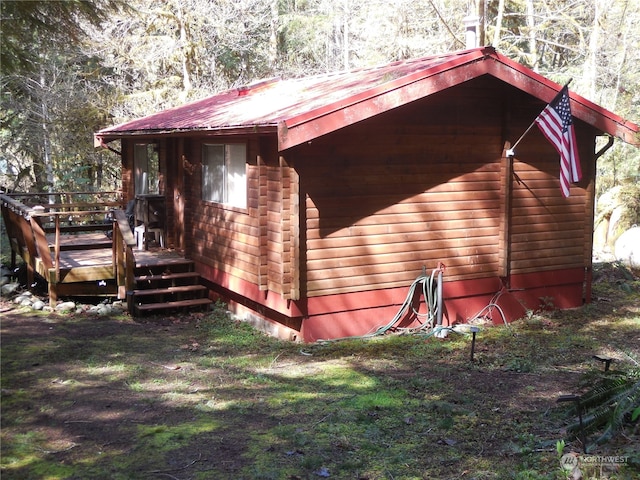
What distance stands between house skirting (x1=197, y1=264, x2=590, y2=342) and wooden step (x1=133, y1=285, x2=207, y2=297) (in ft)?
0.78

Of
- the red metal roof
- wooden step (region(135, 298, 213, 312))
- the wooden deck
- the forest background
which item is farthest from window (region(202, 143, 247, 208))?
the forest background

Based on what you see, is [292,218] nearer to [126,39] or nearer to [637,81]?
[126,39]

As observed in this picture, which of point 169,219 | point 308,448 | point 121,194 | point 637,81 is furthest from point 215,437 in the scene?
point 637,81

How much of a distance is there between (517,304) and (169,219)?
22.2 feet

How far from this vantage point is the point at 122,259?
11000mm

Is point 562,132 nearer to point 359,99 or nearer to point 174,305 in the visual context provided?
point 359,99

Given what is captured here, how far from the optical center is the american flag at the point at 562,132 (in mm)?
8992

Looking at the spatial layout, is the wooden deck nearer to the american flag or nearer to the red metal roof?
the red metal roof

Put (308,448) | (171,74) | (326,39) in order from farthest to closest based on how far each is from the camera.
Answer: (326,39)
(171,74)
(308,448)

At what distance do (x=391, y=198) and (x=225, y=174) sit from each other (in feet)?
9.20

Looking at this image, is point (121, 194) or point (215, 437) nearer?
point (215, 437)

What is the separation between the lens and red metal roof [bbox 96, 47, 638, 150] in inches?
323

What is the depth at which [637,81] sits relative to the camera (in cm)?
2109

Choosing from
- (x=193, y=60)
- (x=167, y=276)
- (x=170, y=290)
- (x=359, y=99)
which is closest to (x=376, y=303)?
(x=359, y=99)
